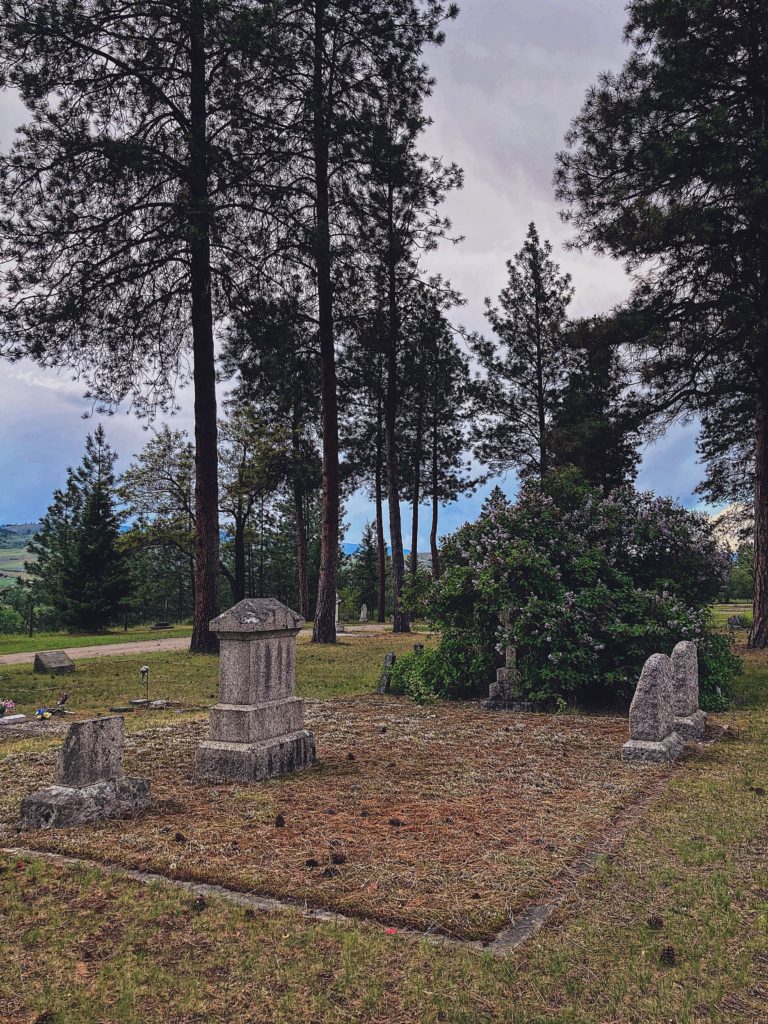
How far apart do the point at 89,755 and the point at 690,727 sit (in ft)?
20.1

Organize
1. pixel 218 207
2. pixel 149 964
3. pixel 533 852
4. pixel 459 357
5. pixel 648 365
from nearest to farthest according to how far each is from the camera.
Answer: pixel 149 964, pixel 533 852, pixel 218 207, pixel 648 365, pixel 459 357

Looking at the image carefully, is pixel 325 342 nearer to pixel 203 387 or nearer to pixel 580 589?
pixel 203 387

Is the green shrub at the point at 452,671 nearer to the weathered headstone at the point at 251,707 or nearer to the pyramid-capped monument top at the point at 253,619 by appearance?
the weathered headstone at the point at 251,707

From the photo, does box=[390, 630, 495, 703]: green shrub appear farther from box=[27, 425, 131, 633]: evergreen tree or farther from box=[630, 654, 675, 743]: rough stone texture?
box=[27, 425, 131, 633]: evergreen tree

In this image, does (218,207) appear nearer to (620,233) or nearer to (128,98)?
(128,98)

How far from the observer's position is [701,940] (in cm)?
327

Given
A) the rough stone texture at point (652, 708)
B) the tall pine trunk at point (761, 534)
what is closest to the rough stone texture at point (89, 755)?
the rough stone texture at point (652, 708)

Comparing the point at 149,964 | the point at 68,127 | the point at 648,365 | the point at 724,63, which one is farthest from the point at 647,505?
the point at 68,127

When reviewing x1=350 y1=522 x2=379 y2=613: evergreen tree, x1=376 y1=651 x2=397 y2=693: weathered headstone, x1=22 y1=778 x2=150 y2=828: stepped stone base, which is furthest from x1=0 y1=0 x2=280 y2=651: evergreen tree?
x1=350 y1=522 x2=379 y2=613: evergreen tree

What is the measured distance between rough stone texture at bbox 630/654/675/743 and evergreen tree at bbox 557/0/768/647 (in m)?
10.6

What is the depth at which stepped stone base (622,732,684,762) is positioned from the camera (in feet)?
21.8

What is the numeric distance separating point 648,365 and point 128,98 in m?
13.3

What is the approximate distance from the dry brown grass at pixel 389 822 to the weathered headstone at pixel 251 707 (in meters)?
0.23

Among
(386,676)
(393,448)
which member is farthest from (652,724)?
(393,448)
